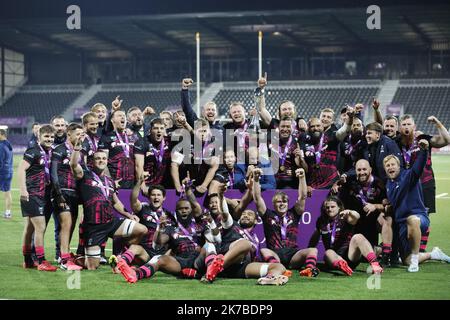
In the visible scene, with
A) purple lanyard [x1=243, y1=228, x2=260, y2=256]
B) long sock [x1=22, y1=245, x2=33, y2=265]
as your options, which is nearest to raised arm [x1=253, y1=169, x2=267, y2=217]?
purple lanyard [x1=243, y1=228, x2=260, y2=256]

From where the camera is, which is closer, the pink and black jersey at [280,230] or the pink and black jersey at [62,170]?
the pink and black jersey at [280,230]

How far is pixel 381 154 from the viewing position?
8477mm

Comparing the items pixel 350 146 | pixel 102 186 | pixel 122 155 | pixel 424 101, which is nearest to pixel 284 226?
pixel 350 146

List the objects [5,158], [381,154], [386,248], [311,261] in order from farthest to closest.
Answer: [5,158]
[381,154]
[386,248]
[311,261]

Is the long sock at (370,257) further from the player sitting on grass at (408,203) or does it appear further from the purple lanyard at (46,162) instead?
the purple lanyard at (46,162)

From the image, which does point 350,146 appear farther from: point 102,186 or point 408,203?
point 102,186

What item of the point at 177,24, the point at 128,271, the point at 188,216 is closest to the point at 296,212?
the point at 188,216

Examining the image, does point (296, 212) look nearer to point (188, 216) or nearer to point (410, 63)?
point (188, 216)

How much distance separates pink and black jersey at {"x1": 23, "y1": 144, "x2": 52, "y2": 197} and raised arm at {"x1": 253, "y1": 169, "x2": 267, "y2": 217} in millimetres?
2227

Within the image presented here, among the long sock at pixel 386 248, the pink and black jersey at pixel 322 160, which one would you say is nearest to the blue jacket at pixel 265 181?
the pink and black jersey at pixel 322 160

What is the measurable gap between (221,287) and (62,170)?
2322 millimetres

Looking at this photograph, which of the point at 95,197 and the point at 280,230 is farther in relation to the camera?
the point at 95,197

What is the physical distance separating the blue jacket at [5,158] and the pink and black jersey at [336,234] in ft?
25.5

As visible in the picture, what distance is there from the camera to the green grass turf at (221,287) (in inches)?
259
